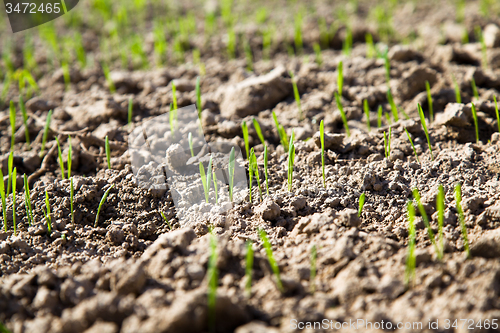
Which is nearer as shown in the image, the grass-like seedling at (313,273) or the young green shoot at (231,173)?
the grass-like seedling at (313,273)

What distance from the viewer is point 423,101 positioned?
2018 mm

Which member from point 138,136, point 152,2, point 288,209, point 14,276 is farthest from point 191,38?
point 14,276

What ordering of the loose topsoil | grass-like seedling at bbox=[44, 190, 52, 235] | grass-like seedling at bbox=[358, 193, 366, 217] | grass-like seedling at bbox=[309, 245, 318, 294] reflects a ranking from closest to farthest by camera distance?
the loose topsoil
grass-like seedling at bbox=[309, 245, 318, 294]
grass-like seedling at bbox=[358, 193, 366, 217]
grass-like seedling at bbox=[44, 190, 52, 235]

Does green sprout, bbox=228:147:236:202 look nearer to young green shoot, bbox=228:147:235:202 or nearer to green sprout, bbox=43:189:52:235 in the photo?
young green shoot, bbox=228:147:235:202

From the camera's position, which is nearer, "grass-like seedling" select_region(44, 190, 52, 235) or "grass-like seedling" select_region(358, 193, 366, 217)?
"grass-like seedling" select_region(358, 193, 366, 217)

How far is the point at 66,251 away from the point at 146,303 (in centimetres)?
60

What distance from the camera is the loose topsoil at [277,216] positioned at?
0.98m

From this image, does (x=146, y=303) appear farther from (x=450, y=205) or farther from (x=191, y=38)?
(x=191, y=38)

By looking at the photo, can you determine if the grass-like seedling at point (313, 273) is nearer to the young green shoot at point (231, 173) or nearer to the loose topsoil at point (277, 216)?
the loose topsoil at point (277, 216)

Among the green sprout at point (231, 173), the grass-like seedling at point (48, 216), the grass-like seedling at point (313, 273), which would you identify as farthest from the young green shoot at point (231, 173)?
the grass-like seedling at point (48, 216)

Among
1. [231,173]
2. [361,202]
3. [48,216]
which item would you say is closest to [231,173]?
[231,173]

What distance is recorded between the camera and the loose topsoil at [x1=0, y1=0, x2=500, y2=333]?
3.22 feet

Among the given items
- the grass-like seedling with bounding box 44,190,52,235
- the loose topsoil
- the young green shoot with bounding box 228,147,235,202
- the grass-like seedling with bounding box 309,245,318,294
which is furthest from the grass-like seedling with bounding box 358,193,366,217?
the grass-like seedling with bounding box 44,190,52,235

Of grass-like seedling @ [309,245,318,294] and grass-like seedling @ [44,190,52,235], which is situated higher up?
grass-like seedling @ [44,190,52,235]
